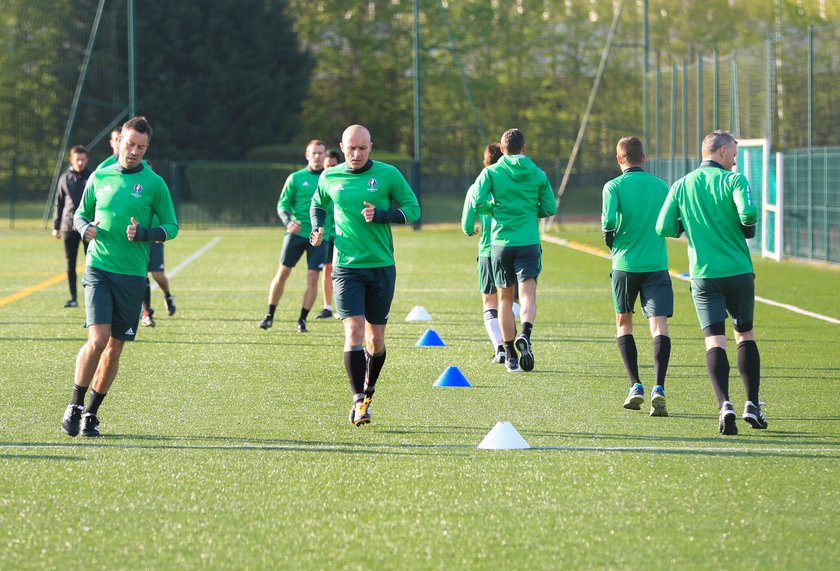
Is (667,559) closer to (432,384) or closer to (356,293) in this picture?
(356,293)

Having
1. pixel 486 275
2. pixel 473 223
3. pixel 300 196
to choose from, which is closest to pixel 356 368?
pixel 473 223

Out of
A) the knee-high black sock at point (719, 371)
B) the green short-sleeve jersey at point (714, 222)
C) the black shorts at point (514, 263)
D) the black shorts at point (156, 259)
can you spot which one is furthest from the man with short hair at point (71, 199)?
the knee-high black sock at point (719, 371)

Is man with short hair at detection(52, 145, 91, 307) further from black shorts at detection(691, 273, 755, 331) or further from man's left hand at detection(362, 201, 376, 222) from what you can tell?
black shorts at detection(691, 273, 755, 331)

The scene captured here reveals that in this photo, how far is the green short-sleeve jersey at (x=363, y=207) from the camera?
A: 8648mm

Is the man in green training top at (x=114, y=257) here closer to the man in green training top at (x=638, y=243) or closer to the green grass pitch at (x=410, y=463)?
the green grass pitch at (x=410, y=463)

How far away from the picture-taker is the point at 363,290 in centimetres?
875

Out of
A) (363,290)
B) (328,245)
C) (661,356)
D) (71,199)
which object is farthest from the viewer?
(71,199)

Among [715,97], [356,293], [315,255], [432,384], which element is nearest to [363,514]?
[356,293]

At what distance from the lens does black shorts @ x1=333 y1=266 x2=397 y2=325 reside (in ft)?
28.4

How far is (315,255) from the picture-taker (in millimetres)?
15062

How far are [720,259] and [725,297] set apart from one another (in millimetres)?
257

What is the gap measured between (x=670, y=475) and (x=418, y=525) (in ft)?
5.33

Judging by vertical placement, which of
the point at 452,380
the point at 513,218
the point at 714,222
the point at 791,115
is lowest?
the point at 452,380

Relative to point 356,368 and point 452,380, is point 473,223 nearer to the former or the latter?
point 452,380
